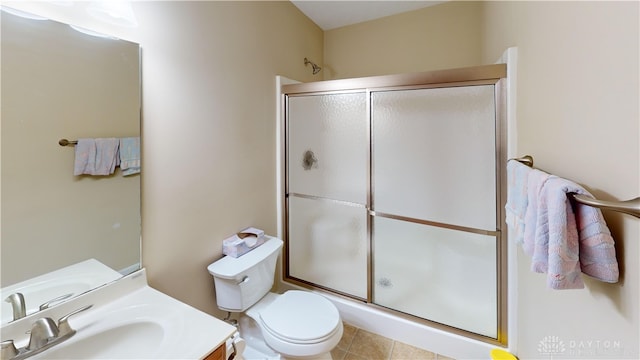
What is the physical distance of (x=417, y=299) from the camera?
190 centimetres

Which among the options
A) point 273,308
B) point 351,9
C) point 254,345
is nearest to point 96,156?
point 273,308

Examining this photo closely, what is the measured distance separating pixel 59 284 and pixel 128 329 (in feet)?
1.05

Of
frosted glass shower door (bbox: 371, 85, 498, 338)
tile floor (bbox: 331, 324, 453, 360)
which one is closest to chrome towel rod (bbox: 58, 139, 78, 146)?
frosted glass shower door (bbox: 371, 85, 498, 338)

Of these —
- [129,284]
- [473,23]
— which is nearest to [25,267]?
[129,284]

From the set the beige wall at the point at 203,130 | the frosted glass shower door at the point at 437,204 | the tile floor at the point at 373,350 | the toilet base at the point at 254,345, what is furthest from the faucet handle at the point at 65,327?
the frosted glass shower door at the point at 437,204

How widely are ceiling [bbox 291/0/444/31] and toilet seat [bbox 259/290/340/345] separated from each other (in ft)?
7.71

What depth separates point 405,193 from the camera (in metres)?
1.85

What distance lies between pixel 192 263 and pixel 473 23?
276cm

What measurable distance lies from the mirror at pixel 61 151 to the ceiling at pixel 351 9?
5.39 ft

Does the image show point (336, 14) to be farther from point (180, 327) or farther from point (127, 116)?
point (180, 327)

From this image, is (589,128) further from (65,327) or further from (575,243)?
(65,327)

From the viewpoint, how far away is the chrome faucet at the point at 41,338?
835 millimetres

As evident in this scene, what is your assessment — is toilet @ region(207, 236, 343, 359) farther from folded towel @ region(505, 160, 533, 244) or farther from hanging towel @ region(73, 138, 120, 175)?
folded towel @ region(505, 160, 533, 244)

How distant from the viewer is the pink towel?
2.05 ft
